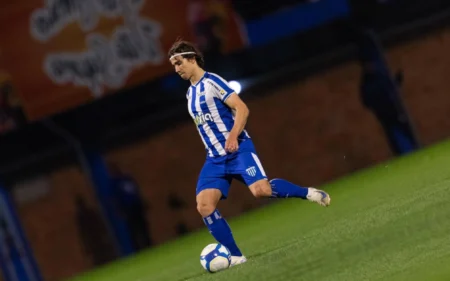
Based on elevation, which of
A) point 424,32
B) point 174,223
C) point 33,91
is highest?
point 33,91

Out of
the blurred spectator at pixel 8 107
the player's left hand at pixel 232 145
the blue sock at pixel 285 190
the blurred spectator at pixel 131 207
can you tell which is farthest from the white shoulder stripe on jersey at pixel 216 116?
the blurred spectator at pixel 131 207

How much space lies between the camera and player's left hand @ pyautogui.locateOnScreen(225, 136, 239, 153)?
8.62 m

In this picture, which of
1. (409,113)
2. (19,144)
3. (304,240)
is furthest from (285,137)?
(304,240)

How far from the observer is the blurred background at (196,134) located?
1959 cm

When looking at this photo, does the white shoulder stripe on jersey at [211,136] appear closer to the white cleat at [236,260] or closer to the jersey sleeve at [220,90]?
the jersey sleeve at [220,90]

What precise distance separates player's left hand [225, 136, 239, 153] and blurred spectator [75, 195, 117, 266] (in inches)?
476

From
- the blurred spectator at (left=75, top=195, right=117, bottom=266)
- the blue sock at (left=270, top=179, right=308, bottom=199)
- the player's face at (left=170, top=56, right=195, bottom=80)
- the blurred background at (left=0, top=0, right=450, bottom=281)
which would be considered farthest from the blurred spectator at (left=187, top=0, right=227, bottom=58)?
the player's face at (left=170, top=56, right=195, bottom=80)

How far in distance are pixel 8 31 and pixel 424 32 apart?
26.3 feet

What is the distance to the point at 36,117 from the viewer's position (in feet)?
60.1

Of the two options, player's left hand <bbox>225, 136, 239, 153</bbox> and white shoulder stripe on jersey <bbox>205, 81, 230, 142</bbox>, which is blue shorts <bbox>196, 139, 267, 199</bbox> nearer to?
white shoulder stripe on jersey <bbox>205, 81, 230, 142</bbox>

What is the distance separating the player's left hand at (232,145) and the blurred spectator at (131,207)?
11.6 meters

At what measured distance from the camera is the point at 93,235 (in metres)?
20.5

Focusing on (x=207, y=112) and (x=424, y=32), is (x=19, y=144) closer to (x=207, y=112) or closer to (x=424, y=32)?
(x=424, y=32)

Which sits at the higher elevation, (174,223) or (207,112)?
(207,112)
